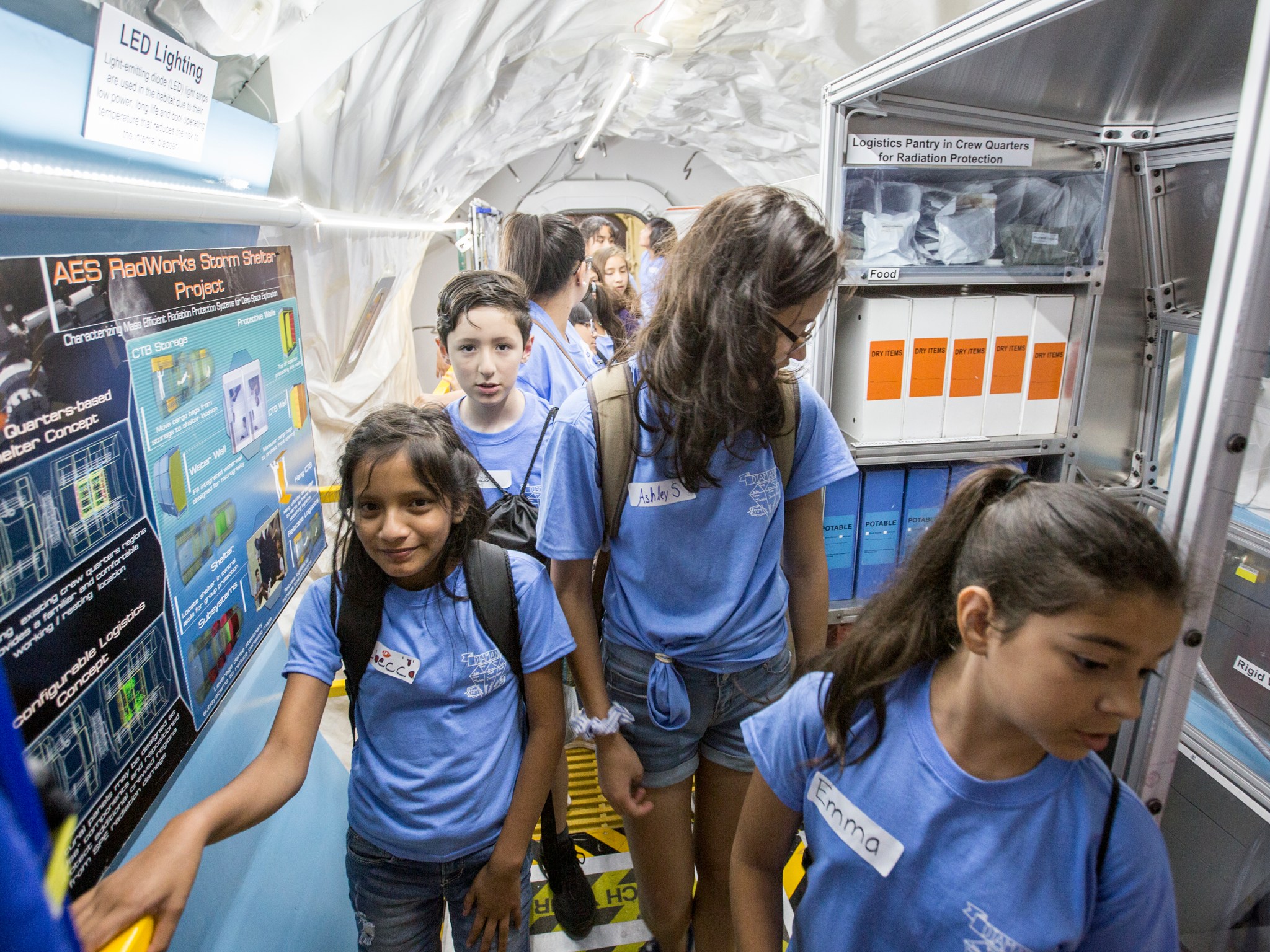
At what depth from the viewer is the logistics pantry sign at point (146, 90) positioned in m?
1.12

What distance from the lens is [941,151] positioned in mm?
2238

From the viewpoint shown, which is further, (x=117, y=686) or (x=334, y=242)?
(x=334, y=242)

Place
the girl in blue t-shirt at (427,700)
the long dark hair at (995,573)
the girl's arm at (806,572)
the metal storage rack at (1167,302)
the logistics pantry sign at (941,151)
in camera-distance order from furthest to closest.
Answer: the logistics pantry sign at (941,151)
the girl's arm at (806,572)
the girl in blue t-shirt at (427,700)
the metal storage rack at (1167,302)
the long dark hair at (995,573)

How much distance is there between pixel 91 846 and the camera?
40.9 inches

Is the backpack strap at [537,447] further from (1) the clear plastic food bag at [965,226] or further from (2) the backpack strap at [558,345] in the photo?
(1) the clear plastic food bag at [965,226]

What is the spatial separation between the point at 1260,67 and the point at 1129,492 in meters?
1.75

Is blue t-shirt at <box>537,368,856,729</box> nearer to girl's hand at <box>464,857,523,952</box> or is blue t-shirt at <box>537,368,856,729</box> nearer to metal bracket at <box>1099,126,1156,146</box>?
girl's hand at <box>464,857,523,952</box>

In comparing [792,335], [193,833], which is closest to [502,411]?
[792,335]

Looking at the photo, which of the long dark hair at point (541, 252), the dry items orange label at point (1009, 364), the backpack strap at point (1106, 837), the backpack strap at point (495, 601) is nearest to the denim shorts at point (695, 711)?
the backpack strap at point (495, 601)

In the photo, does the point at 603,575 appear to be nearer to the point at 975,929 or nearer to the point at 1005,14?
the point at 975,929

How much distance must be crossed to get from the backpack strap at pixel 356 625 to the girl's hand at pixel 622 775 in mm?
519

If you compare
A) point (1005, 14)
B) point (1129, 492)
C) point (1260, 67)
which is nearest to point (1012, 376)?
point (1129, 492)

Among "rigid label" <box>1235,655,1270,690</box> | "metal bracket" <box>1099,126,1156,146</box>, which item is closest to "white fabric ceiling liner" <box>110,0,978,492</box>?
"metal bracket" <box>1099,126,1156,146</box>

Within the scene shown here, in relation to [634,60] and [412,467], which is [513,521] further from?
[634,60]
